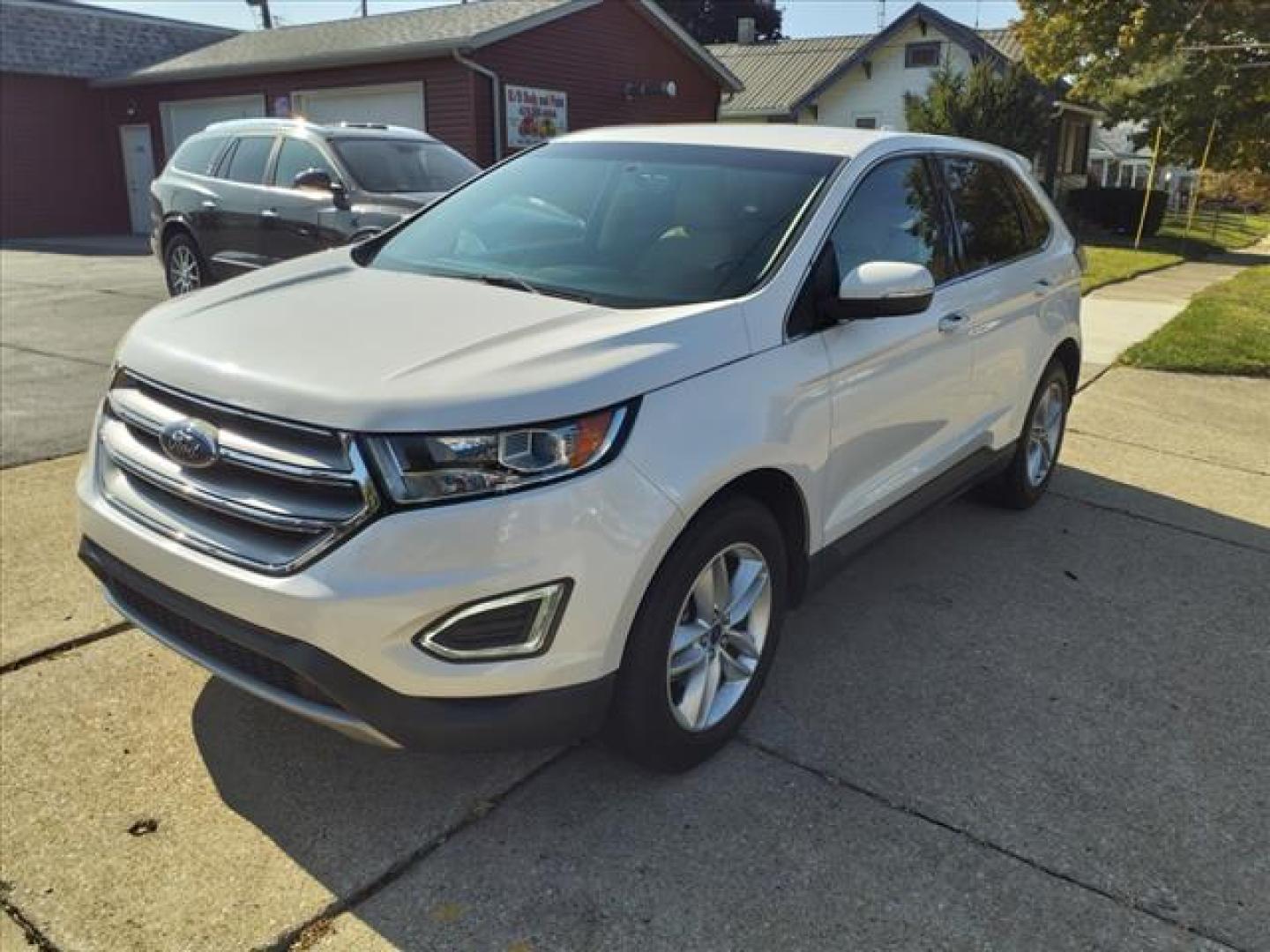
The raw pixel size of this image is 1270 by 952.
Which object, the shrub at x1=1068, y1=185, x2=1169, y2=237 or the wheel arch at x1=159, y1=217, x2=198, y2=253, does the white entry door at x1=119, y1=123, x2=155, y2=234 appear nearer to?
the wheel arch at x1=159, y1=217, x2=198, y2=253

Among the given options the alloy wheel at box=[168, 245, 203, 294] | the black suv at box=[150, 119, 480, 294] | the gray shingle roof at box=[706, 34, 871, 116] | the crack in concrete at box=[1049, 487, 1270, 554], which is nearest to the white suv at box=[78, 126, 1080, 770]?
the crack in concrete at box=[1049, 487, 1270, 554]

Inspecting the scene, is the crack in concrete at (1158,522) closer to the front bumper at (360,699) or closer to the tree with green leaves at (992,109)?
the front bumper at (360,699)

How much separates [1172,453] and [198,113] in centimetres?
2128

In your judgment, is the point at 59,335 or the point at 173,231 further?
the point at 173,231

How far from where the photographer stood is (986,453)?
461 centimetres

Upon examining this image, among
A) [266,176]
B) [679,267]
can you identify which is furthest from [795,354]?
[266,176]

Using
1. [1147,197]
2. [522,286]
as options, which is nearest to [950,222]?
[522,286]

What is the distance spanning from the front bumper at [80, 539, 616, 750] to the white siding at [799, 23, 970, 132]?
100.0 ft

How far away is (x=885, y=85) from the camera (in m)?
31.6

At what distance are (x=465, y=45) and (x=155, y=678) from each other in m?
15.5

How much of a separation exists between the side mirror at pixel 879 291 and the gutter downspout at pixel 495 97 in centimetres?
1566

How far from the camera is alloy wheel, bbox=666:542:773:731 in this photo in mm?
2879

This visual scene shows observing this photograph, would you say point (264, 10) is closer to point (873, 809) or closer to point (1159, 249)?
point (1159, 249)

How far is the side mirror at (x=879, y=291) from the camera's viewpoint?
3.11 metres
